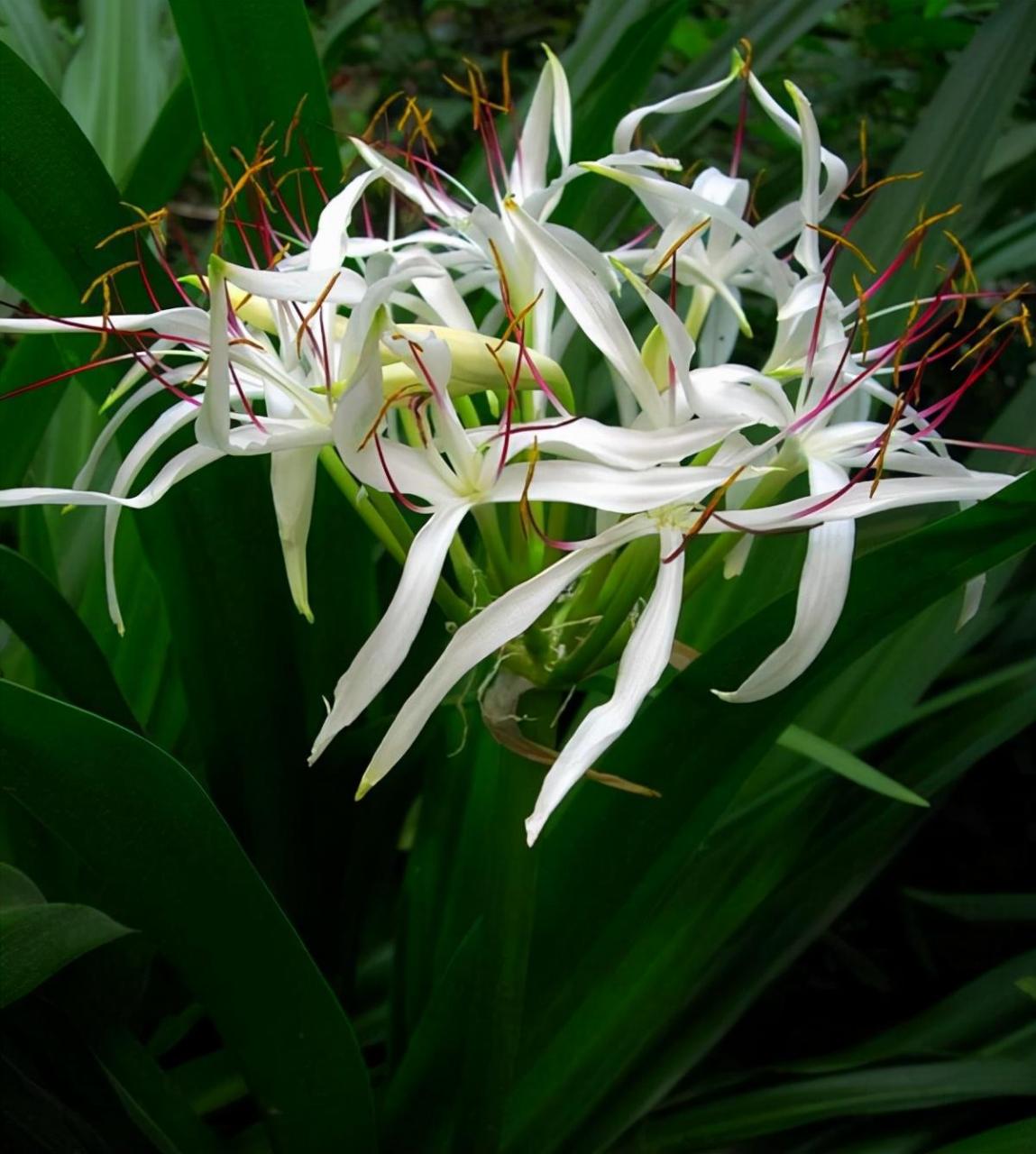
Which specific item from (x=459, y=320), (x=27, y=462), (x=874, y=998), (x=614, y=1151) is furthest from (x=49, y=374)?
(x=874, y=998)

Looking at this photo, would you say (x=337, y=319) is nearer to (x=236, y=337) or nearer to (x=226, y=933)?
(x=236, y=337)

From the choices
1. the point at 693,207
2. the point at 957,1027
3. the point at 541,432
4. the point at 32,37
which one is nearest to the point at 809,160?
the point at 693,207

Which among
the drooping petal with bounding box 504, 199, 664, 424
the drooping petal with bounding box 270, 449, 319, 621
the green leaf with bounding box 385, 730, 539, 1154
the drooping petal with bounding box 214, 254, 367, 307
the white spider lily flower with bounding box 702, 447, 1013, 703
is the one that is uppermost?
the drooping petal with bounding box 214, 254, 367, 307

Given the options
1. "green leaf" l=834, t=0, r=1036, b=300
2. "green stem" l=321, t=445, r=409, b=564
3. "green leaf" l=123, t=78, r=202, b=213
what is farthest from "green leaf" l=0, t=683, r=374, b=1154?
"green leaf" l=834, t=0, r=1036, b=300

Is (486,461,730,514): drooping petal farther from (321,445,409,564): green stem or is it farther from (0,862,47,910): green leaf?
(0,862,47,910): green leaf

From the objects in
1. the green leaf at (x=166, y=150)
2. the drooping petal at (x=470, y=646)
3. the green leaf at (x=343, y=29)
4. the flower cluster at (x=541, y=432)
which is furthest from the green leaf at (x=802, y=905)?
the green leaf at (x=343, y=29)

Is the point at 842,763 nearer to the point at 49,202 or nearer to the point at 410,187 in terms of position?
the point at 410,187

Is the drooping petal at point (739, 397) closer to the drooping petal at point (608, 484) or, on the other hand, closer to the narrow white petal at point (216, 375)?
the drooping petal at point (608, 484)
